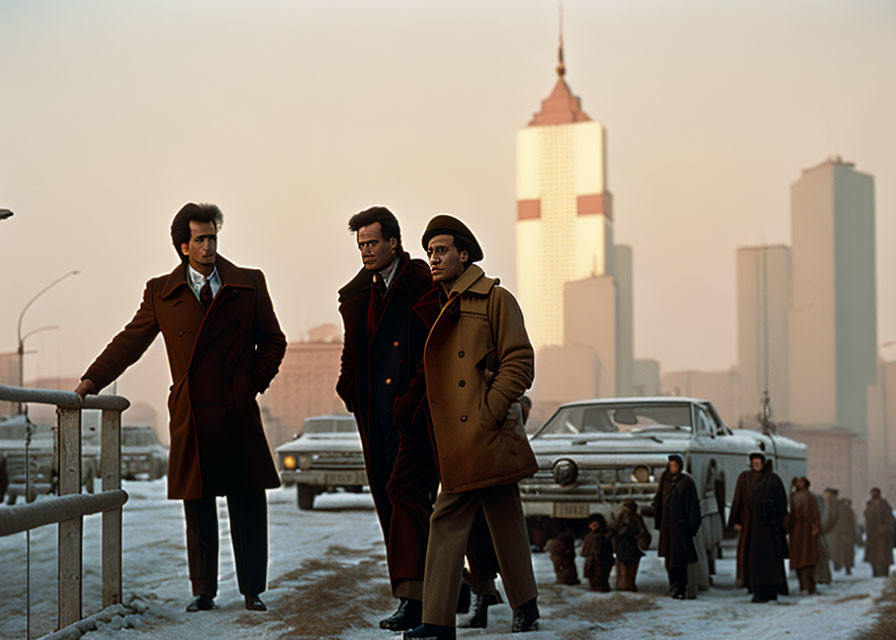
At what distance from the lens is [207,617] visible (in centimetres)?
729

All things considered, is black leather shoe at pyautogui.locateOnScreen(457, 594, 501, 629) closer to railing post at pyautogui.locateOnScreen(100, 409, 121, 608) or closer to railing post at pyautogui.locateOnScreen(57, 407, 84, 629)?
railing post at pyautogui.locateOnScreen(100, 409, 121, 608)

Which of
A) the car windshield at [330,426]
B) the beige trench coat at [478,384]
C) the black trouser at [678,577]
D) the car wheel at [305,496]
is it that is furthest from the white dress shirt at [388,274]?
the car windshield at [330,426]

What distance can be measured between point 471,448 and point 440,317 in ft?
2.03

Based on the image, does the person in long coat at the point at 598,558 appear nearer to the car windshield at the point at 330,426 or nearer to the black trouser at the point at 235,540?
the black trouser at the point at 235,540

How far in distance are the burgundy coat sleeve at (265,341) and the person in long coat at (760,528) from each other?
589 cm

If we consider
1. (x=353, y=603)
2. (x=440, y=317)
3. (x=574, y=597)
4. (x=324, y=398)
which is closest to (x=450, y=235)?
(x=440, y=317)

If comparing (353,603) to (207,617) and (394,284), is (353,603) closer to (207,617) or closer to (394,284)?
(207,617)

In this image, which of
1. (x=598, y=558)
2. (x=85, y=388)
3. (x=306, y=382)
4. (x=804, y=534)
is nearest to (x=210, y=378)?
(x=85, y=388)

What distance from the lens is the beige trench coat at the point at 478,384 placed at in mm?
6414

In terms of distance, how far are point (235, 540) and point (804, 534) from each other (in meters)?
8.10

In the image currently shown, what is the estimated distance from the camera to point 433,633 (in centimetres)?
637

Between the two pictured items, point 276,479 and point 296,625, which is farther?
point 276,479

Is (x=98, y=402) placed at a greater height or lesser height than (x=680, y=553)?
greater

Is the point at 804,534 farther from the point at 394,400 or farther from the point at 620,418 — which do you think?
the point at 394,400
